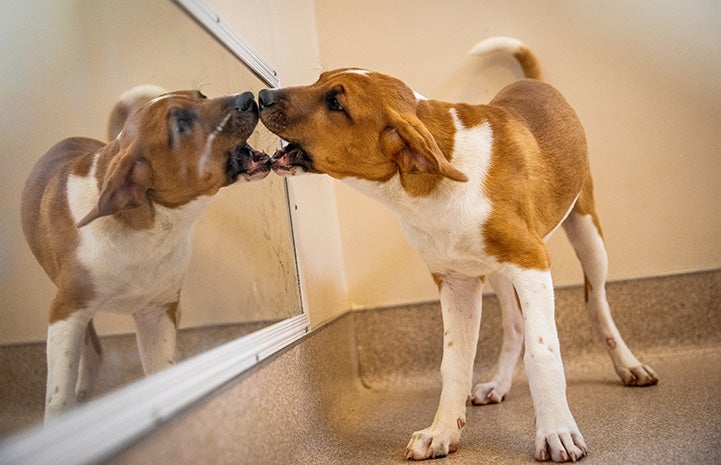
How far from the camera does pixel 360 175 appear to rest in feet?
5.77

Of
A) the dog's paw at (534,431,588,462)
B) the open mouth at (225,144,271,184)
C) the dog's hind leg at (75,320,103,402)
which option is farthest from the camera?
the dog's paw at (534,431,588,462)

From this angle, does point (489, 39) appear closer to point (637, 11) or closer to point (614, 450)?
point (637, 11)

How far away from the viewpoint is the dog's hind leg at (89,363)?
37.1 inches

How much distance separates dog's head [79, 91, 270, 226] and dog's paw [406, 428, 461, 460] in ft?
2.54

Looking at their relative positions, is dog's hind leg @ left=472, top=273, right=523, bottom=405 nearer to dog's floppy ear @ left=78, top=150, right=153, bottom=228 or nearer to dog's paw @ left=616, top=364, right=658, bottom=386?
dog's paw @ left=616, top=364, right=658, bottom=386

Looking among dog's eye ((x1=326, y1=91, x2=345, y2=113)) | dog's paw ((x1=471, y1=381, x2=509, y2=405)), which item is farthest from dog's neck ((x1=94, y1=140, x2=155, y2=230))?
dog's paw ((x1=471, y1=381, x2=509, y2=405))

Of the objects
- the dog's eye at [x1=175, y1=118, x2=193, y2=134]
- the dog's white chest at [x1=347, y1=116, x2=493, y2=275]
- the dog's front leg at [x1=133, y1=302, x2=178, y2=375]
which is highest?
the dog's eye at [x1=175, y1=118, x2=193, y2=134]

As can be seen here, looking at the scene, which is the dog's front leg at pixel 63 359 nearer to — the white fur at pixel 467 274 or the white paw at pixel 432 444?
the white fur at pixel 467 274

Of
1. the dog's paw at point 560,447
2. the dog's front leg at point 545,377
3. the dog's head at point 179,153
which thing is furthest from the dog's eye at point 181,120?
the dog's paw at point 560,447

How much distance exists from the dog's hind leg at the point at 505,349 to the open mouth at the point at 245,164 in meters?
1.27

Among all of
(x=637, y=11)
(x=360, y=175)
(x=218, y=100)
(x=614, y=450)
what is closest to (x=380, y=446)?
(x=614, y=450)

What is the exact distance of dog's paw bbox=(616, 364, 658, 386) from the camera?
7.98 ft

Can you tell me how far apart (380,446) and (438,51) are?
67.9 inches

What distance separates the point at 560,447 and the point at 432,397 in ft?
3.53
